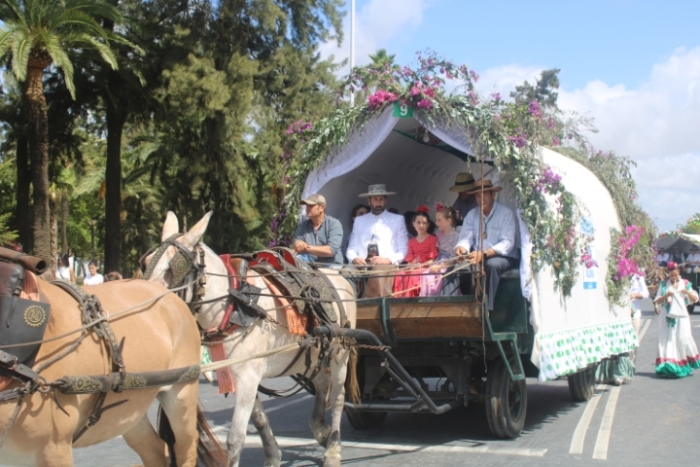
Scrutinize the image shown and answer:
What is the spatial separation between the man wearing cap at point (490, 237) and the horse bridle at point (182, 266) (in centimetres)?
272

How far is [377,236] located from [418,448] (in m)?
2.24

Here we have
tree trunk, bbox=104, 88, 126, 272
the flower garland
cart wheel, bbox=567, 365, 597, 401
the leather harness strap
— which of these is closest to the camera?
the leather harness strap

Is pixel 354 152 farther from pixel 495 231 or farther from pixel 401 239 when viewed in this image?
pixel 495 231

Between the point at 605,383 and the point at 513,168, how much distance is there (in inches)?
221

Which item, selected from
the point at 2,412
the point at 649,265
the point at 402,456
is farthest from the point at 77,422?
the point at 649,265

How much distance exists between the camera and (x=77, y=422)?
4.00 meters

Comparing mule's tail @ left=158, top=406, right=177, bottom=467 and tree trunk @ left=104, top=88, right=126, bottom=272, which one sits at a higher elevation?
tree trunk @ left=104, top=88, right=126, bottom=272

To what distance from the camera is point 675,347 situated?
512 inches

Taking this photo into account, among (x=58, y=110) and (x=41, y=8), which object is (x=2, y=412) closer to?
(x=41, y=8)

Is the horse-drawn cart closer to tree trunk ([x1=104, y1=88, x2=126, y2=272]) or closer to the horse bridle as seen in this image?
the horse bridle

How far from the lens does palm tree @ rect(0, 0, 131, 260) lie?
15672 mm

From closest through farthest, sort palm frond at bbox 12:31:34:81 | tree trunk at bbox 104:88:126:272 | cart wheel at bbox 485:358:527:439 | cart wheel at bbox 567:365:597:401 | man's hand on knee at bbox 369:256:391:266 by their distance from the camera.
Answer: cart wheel at bbox 485:358:527:439 < man's hand on knee at bbox 369:256:391:266 < cart wheel at bbox 567:365:597:401 < palm frond at bbox 12:31:34:81 < tree trunk at bbox 104:88:126:272

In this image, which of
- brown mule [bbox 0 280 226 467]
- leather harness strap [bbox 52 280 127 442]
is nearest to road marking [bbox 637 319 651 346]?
brown mule [bbox 0 280 226 467]

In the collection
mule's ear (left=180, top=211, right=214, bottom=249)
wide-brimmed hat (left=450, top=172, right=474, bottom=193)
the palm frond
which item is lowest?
mule's ear (left=180, top=211, right=214, bottom=249)
